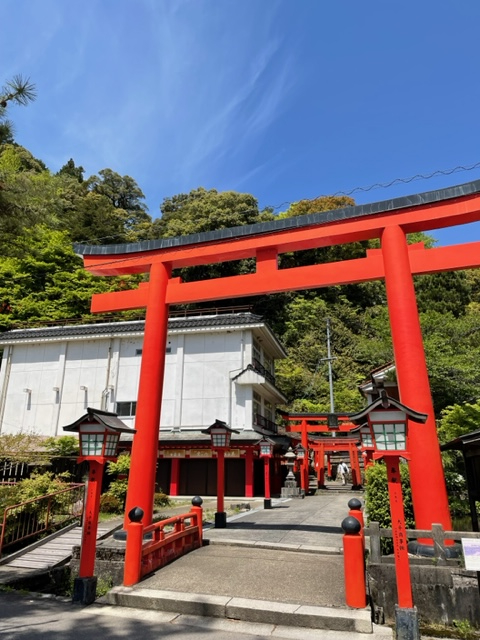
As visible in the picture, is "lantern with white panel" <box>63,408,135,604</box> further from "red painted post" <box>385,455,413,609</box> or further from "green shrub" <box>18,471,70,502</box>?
Answer: "green shrub" <box>18,471,70,502</box>

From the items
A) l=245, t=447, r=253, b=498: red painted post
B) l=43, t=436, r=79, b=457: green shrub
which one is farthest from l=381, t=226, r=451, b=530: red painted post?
l=43, t=436, r=79, b=457: green shrub

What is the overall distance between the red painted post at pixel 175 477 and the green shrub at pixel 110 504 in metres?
6.91

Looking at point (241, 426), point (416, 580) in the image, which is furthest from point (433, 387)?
point (416, 580)

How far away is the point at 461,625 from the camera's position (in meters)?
5.61

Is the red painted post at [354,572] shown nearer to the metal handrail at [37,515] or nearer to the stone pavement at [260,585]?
the stone pavement at [260,585]

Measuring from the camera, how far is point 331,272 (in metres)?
9.61

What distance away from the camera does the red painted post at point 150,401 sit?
920cm

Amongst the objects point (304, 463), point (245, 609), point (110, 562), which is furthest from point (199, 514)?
point (304, 463)

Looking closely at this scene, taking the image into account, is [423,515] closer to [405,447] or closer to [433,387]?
[405,447]

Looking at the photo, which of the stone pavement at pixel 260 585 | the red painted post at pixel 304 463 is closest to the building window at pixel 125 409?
the red painted post at pixel 304 463

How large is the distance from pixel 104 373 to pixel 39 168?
37871 millimetres

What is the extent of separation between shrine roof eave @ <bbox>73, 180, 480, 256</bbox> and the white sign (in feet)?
21.5

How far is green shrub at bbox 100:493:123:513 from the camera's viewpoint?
15938 mm

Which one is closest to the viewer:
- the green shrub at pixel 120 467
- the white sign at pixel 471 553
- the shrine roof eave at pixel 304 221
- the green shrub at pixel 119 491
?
the white sign at pixel 471 553
